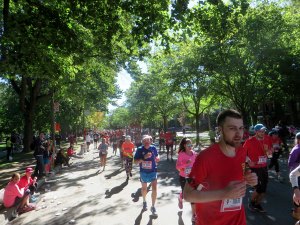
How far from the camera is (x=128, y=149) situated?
14.4 meters

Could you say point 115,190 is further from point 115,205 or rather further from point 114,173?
point 114,173

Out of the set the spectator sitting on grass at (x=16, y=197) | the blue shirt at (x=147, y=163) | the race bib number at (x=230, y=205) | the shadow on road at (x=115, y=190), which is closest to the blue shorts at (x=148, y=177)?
the blue shirt at (x=147, y=163)

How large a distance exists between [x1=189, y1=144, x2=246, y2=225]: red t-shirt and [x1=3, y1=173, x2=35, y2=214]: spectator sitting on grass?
23.4 ft

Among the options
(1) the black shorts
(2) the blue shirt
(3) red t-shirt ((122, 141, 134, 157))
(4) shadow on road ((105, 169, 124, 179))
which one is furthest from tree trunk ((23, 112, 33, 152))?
(1) the black shorts

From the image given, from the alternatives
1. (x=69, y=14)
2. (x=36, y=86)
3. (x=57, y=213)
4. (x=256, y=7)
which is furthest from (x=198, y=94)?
(x=57, y=213)

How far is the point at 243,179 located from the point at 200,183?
0.42 m

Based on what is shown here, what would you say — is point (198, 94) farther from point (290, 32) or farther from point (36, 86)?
point (36, 86)

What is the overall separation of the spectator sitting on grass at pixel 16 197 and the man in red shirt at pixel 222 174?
7127 mm

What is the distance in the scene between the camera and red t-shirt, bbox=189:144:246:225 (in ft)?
9.87

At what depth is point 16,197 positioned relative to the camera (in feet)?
29.9

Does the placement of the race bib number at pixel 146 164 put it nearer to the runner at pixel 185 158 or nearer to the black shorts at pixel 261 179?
the runner at pixel 185 158

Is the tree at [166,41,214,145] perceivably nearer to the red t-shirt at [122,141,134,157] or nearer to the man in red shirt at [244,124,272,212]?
the red t-shirt at [122,141,134,157]

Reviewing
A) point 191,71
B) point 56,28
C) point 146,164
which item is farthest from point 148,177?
point 191,71

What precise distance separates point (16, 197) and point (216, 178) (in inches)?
293
